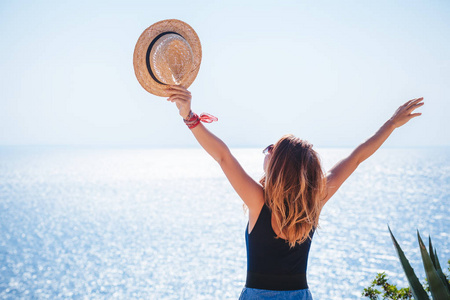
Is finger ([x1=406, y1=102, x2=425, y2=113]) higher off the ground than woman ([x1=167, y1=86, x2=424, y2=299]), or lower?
higher

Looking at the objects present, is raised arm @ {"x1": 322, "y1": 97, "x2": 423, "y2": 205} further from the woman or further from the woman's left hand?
the woman's left hand

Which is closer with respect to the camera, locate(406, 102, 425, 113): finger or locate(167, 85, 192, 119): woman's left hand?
locate(167, 85, 192, 119): woman's left hand

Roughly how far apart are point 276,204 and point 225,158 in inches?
11.8

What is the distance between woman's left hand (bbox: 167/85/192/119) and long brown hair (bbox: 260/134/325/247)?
44 centimetres

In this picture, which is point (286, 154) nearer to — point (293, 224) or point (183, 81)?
point (293, 224)

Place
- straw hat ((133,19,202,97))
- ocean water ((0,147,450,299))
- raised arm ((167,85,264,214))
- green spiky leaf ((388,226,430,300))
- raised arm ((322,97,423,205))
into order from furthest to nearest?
ocean water ((0,147,450,299)) → green spiky leaf ((388,226,430,300)) → raised arm ((322,97,423,205)) → straw hat ((133,19,202,97)) → raised arm ((167,85,264,214))

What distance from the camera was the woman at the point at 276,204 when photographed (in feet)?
5.55

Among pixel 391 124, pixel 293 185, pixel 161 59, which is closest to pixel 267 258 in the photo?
pixel 293 185

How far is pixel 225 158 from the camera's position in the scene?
1.67m

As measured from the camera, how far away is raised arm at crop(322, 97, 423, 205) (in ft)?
6.88

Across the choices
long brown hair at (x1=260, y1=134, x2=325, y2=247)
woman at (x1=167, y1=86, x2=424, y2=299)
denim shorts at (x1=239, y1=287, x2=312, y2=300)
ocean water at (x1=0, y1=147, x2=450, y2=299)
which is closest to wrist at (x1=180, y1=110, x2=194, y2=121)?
woman at (x1=167, y1=86, x2=424, y2=299)

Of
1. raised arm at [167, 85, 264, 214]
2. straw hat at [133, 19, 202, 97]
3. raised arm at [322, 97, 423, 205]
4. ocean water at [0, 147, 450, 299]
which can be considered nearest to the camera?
raised arm at [167, 85, 264, 214]

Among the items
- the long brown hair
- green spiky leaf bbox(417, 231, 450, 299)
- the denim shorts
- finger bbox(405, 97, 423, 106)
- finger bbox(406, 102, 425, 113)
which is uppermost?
finger bbox(405, 97, 423, 106)

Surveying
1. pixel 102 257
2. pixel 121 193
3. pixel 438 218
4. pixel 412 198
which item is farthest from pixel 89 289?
pixel 412 198
